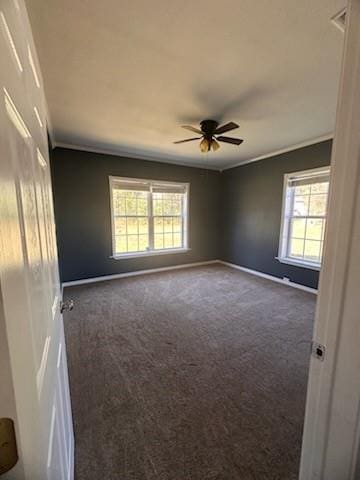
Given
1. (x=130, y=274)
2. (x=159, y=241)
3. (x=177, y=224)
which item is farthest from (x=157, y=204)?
(x=130, y=274)

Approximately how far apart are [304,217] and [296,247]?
58cm

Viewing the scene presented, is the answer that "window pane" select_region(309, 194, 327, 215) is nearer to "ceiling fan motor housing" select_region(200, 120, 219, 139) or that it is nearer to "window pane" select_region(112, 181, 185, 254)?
"ceiling fan motor housing" select_region(200, 120, 219, 139)

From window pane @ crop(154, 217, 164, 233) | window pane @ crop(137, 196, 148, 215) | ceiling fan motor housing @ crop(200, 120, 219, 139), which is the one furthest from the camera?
window pane @ crop(154, 217, 164, 233)

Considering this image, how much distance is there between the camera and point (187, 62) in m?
1.73

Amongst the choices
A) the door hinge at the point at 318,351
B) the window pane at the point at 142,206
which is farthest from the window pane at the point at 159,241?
the door hinge at the point at 318,351

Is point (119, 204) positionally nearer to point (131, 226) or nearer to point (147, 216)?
point (131, 226)

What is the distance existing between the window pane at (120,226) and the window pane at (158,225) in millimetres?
717

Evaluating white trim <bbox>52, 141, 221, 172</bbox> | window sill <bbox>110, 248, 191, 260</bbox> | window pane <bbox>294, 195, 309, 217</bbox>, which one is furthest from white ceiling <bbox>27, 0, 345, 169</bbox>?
window sill <bbox>110, 248, 191, 260</bbox>

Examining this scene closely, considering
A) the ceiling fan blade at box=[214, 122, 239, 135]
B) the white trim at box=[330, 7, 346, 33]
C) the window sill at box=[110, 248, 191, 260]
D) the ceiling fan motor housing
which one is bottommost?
the window sill at box=[110, 248, 191, 260]

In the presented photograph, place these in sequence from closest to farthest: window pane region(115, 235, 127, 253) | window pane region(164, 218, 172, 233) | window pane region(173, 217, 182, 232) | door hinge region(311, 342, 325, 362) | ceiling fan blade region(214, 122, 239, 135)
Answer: door hinge region(311, 342, 325, 362) → ceiling fan blade region(214, 122, 239, 135) → window pane region(115, 235, 127, 253) → window pane region(164, 218, 172, 233) → window pane region(173, 217, 182, 232)

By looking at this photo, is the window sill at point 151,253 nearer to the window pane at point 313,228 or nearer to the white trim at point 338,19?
the window pane at point 313,228

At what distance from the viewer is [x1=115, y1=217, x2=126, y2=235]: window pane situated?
444 centimetres

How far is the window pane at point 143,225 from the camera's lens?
470 centimetres

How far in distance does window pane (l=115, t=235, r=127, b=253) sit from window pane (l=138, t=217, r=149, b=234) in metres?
0.42
